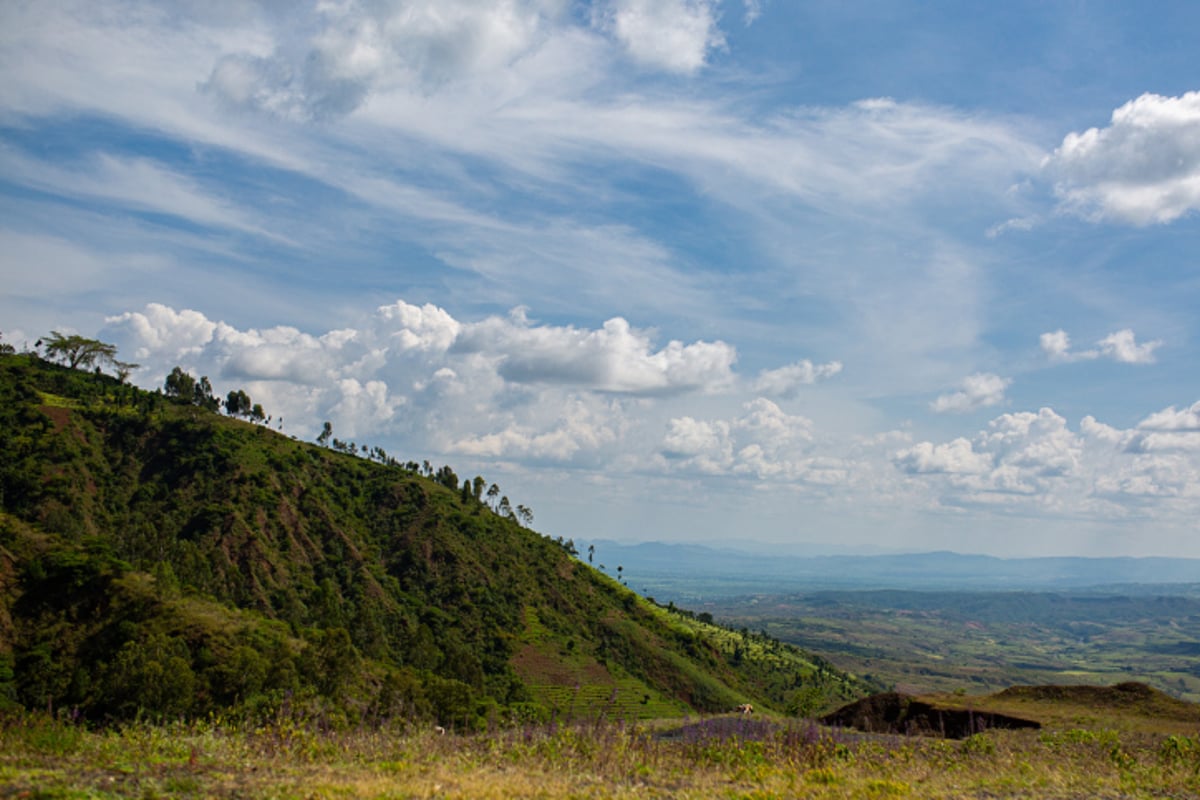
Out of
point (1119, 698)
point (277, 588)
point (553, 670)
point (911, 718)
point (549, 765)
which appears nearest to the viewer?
point (549, 765)

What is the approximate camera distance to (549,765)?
15758 millimetres

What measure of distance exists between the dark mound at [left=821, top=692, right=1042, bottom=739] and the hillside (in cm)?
3511

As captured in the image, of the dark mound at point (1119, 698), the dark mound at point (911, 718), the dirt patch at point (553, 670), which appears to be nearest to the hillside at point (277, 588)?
the dirt patch at point (553, 670)

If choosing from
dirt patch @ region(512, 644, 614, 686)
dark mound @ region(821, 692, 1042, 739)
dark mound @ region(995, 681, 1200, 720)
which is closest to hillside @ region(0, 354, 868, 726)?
dirt patch @ region(512, 644, 614, 686)

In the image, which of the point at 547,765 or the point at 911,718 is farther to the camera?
the point at 911,718

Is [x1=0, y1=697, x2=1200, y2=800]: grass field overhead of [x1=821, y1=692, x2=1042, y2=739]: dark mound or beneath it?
overhead

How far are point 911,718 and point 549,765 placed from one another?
28784mm

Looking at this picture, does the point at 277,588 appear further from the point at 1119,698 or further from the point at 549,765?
the point at 549,765

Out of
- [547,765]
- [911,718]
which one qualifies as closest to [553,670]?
[911,718]

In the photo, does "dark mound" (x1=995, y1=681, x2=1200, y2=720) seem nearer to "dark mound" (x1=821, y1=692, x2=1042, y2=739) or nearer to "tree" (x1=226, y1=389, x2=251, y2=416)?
"dark mound" (x1=821, y1=692, x2=1042, y2=739)

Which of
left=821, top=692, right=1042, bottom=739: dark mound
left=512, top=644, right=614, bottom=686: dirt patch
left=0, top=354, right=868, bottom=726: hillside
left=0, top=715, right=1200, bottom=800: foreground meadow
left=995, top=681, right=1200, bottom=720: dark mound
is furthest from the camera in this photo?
left=512, top=644, right=614, bottom=686: dirt patch

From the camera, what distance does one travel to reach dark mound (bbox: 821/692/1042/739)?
33.6m

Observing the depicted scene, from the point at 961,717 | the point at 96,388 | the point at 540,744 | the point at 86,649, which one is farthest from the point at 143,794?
the point at 96,388

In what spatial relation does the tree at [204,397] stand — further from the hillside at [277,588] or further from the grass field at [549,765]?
the grass field at [549,765]
